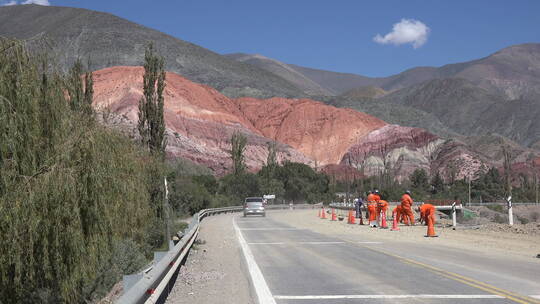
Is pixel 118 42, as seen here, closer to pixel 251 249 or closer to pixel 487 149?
pixel 487 149

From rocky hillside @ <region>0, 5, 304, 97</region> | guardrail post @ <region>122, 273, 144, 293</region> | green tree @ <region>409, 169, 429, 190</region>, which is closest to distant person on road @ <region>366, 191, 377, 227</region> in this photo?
guardrail post @ <region>122, 273, 144, 293</region>

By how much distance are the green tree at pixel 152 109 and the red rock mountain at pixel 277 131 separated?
67.3 meters

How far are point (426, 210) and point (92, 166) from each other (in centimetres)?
2054

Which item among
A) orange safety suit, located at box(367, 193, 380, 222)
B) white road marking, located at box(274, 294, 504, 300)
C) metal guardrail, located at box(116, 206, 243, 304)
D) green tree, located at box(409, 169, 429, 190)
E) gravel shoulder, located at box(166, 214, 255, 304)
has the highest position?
green tree, located at box(409, 169, 429, 190)

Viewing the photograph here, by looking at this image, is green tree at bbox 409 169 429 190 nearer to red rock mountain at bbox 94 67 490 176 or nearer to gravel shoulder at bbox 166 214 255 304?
red rock mountain at bbox 94 67 490 176

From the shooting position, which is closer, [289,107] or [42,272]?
[42,272]

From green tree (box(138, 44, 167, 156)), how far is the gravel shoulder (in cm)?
1616

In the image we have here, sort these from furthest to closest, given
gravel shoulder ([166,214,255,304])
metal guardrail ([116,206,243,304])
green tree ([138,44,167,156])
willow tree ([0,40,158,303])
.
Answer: green tree ([138,44,167,156]) < gravel shoulder ([166,214,255,304]) < willow tree ([0,40,158,303]) < metal guardrail ([116,206,243,304])

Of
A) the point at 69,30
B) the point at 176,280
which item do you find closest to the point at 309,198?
the point at 176,280

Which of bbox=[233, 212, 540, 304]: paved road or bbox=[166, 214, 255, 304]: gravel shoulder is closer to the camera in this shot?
bbox=[233, 212, 540, 304]: paved road

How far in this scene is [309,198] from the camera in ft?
342

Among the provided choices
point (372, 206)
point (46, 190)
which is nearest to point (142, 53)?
point (372, 206)

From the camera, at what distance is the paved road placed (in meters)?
10.6

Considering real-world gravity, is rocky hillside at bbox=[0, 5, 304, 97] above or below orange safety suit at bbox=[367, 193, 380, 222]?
above
